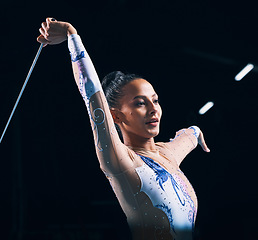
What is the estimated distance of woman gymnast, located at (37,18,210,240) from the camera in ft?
3.54

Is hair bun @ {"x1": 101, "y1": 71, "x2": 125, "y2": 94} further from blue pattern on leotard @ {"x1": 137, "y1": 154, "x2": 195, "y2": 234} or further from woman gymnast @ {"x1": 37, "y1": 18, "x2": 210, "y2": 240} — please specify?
blue pattern on leotard @ {"x1": 137, "y1": 154, "x2": 195, "y2": 234}

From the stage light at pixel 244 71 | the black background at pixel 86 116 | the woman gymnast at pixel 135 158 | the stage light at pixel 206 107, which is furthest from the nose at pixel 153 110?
the stage light at pixel 206 107

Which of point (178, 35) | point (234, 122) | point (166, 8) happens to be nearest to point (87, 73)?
point (166, 8)

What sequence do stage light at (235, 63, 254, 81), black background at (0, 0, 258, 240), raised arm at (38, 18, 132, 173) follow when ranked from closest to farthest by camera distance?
raised arm at (38, 18, 132, 173), black background at (0, 0, 258, 240), stage light at (235, 63, 254, 81)

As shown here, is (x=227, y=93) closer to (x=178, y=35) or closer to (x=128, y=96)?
(x=178, y=35)

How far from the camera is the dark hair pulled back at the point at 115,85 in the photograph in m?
1.30

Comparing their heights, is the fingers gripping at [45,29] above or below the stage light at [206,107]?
above

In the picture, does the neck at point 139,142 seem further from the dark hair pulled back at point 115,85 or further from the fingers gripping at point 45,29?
the fingers gripping at point 45,29

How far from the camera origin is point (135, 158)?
1152mm

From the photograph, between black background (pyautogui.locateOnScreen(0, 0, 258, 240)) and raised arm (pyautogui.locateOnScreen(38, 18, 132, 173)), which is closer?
raised arm (pyautogui.locateOnScreen(38, 18, 132, 173))

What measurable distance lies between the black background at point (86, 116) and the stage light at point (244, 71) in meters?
0.04

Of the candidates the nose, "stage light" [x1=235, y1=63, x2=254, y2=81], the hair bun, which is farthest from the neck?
"stage light" [x1=235, y1=63, x2=254, y2=81]

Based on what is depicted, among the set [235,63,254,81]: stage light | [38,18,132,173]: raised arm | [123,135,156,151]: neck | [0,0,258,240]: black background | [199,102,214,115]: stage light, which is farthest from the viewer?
[199,102,214,115]: stage light

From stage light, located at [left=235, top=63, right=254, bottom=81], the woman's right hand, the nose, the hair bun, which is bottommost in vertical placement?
the nose
